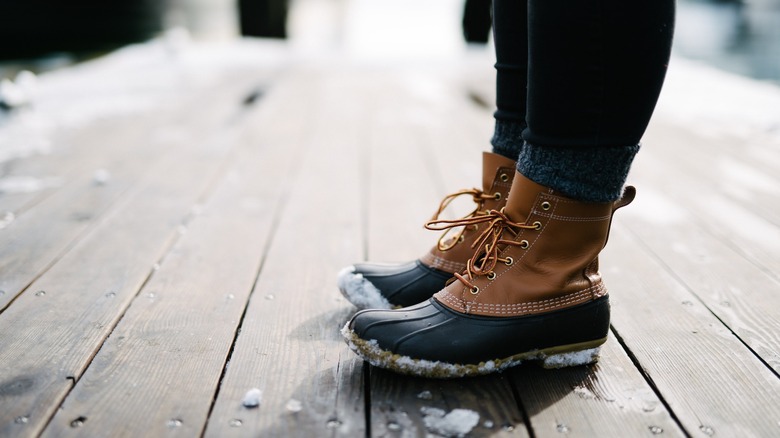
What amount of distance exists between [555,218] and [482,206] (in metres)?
0.18

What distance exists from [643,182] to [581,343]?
3.35ft

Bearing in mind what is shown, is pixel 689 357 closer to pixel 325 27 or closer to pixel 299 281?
pixel 299 281

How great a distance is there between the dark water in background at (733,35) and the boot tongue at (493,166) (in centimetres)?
396

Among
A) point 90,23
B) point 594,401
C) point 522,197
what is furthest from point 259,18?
point 594,401

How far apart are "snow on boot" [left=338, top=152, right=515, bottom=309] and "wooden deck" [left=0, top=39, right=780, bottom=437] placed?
61 millimetres

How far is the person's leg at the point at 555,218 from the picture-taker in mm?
736

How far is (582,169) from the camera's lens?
78 centimetres

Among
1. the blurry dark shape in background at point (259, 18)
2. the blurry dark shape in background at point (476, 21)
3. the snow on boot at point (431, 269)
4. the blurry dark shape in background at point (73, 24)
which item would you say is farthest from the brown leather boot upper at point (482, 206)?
the blurry dark shape in background at point (73, 24)

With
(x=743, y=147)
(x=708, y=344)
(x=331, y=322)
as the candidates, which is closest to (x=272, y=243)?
(x=331, y=322)

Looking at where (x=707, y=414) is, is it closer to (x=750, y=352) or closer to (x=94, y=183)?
(x=750, y=352)

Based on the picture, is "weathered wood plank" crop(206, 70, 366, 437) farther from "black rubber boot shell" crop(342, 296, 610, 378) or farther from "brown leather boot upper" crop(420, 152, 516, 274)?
"brown leather boot upper" crop(420, 152, 516, 274)

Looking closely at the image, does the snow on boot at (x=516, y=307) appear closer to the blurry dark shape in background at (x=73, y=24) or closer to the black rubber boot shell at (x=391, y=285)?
the black rubber boot shell at (x=391, y=285)

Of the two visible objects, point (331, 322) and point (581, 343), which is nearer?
point (581, 343)

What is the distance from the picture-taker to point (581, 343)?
0.87 meters
